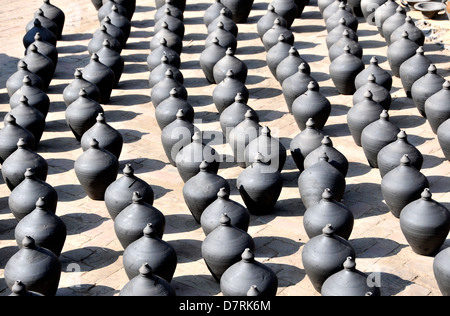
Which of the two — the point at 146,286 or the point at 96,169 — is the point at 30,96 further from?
the point at 146,286

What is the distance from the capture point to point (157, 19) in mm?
20328

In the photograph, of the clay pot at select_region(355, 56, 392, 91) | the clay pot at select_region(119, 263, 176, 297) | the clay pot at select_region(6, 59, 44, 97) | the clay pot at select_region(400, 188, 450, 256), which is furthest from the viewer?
the clay pot at select_region(6, 59, 44, 97)

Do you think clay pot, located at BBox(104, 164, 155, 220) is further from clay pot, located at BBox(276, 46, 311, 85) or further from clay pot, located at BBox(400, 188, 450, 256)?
clay pot, located at BBox(276, 46, 311, 85)

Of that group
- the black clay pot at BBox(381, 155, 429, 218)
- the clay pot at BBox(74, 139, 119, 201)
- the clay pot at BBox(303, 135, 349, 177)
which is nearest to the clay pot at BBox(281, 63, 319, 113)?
the clay pot at BBox(303, 135, 349, 177)

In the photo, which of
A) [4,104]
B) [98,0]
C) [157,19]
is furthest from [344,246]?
[98,0]

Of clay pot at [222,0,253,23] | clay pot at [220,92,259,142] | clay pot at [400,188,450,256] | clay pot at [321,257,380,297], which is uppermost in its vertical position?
clay pot at [222,0,253,23]

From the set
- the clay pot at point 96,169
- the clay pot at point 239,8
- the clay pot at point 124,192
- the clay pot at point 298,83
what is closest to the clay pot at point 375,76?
the clay pot at point 298,83

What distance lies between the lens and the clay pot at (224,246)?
35.9 feet

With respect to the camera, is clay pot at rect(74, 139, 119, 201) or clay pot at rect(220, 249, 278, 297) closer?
clay pot at rect(220, 249, 278, 297)

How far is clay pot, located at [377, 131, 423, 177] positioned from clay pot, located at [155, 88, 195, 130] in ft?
12.3

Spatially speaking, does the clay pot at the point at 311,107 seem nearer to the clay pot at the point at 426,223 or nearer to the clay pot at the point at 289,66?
the clay pot at the point at 289,66

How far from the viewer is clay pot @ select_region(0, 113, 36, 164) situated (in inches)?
558

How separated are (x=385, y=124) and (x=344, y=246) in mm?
3824
